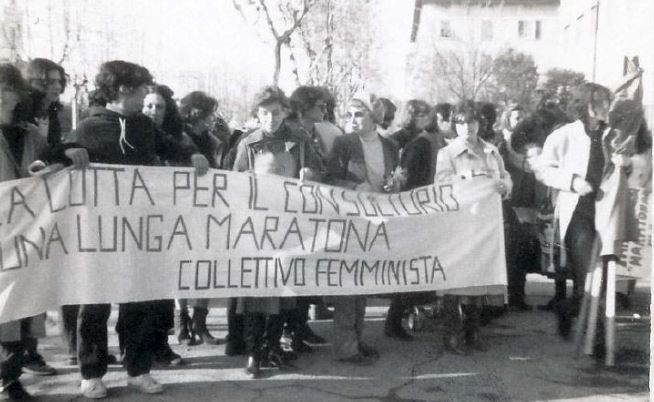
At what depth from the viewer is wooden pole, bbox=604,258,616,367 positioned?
544 cm

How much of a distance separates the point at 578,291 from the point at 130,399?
11.4 ft

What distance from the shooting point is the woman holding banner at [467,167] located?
18.8ft

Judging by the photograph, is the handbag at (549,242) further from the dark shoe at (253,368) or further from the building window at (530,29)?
the building window at (530,29)

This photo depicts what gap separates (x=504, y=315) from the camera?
7355 mm

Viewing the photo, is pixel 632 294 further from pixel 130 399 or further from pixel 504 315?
pixel 130 399

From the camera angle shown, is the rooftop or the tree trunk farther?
the rooftop

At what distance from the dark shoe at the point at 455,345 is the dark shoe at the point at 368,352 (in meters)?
0.58

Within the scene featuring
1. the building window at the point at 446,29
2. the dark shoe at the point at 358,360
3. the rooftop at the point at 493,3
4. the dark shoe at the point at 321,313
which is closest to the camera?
the dark shoe at the point at 358,360

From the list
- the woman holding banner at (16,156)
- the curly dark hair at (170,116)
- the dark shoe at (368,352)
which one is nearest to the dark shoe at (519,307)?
the dark shoe at (368,352)

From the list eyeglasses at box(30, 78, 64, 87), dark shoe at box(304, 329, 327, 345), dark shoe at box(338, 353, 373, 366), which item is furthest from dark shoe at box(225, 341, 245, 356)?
eyeglasses at box(30, 78, 64, 87)

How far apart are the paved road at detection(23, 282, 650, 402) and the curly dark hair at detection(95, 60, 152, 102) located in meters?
1.87

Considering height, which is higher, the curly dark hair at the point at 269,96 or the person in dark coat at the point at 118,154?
the curly dark hair at the point at 269,96

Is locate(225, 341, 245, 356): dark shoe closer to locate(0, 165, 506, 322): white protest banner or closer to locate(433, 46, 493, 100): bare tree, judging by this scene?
locate(0, 165, 506, 322): white protest banner

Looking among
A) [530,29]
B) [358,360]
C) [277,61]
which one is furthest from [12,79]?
[530,29]
